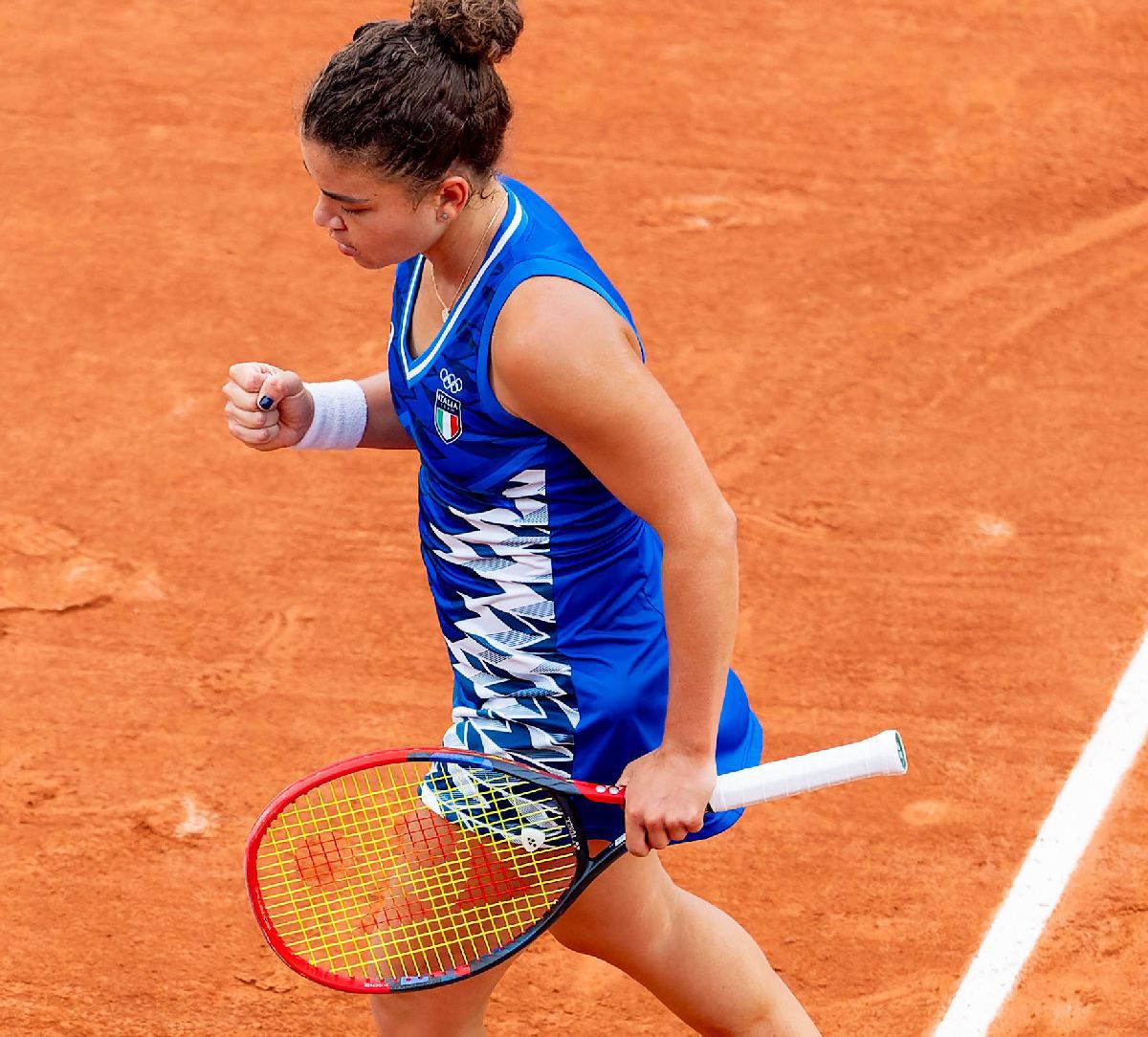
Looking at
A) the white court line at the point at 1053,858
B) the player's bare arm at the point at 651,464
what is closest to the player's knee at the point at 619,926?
the player's bare arm at the point at 651,464

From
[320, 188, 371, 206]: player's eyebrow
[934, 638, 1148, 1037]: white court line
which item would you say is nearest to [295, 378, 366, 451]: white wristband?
[320, 188, 371, 206]: player's eyebrow

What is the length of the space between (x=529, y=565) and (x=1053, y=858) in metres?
2.00

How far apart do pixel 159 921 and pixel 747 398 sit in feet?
8.74

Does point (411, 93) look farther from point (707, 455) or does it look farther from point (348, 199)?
point (707, 455)

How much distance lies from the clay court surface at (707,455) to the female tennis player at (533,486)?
20.8 inches

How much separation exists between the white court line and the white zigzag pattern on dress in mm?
1483

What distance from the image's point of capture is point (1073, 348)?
5.91 meters

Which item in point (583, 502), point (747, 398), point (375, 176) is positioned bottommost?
point (747, 398)

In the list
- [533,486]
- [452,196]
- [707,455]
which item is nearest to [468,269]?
[452,196]

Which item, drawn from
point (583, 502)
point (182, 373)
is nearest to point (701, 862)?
point (583, 502)

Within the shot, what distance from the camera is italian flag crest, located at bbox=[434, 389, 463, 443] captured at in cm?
272

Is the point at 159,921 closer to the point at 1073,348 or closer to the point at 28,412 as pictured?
the point at 28,412

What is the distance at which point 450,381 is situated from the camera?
8.87ft

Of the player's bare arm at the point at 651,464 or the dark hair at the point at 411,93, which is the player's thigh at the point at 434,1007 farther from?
the dark hair at the point at 411,93
